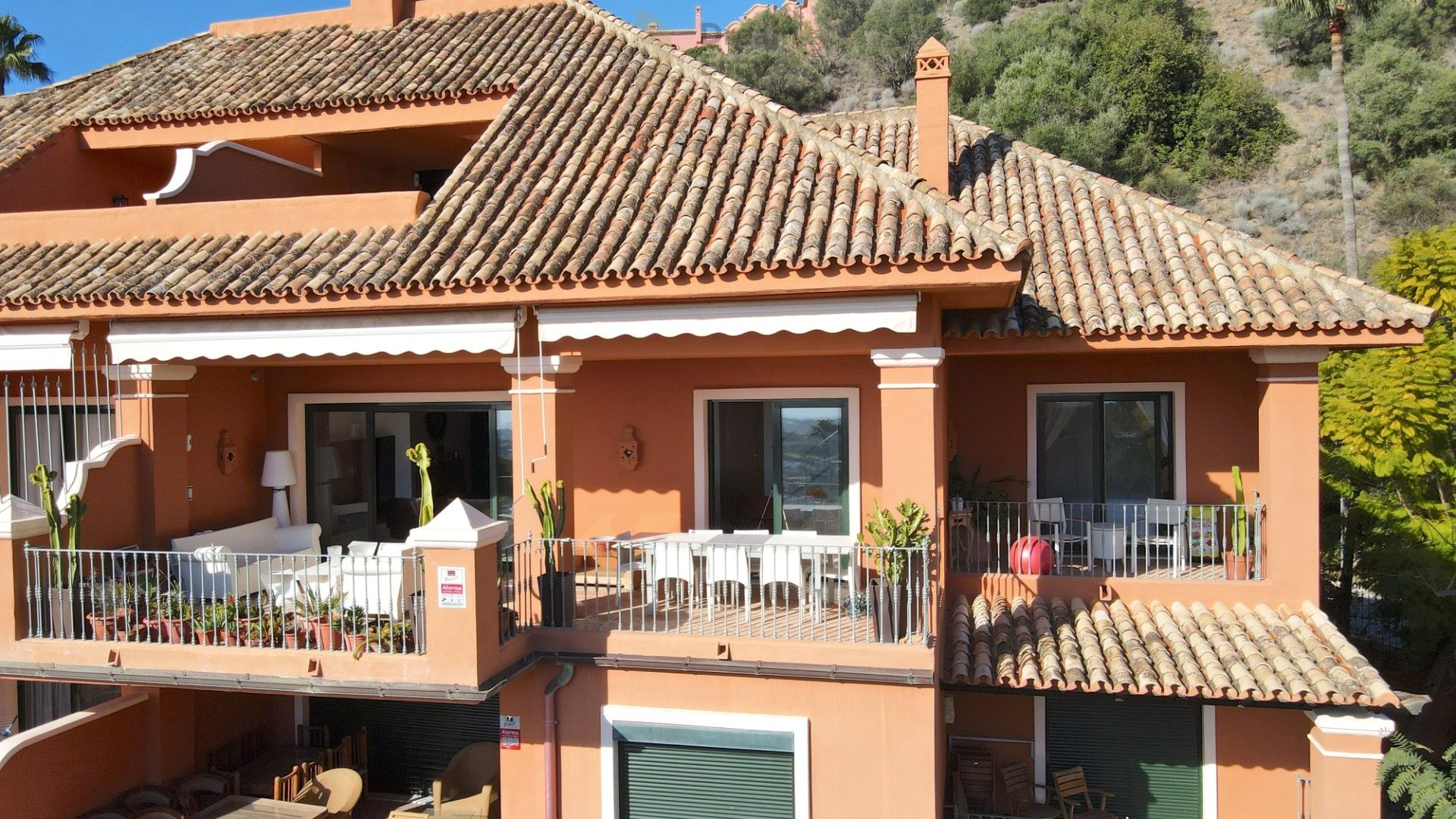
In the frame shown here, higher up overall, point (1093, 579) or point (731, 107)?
point (731, 107)

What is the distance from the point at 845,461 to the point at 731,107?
4368 millimetres

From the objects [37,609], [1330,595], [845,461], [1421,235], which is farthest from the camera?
[1330,595]

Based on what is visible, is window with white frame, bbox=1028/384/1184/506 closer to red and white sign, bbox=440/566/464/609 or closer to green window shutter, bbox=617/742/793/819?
green window shutter, bbox=617/742/793/819

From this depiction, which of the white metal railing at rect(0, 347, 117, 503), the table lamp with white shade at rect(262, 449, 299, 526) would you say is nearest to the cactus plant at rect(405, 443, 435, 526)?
the table lamp with white shade at rect(262, 449, 299, 526)

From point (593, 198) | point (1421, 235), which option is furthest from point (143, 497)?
point (1421, 235)

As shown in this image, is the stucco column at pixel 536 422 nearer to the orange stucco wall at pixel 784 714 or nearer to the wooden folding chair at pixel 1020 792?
the orange stucco wall at pixel 784 714

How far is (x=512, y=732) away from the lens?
27.9 feet

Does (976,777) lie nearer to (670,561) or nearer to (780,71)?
(670,561)

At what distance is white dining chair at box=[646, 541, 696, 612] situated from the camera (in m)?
8.72

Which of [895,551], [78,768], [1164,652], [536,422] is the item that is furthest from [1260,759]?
[78,768]

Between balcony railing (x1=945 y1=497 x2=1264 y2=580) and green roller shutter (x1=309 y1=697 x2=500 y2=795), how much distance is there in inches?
234

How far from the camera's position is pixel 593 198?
974 centimetres

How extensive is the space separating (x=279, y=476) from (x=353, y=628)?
4.32m

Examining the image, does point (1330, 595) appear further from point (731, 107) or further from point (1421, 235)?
point (731, 107)
